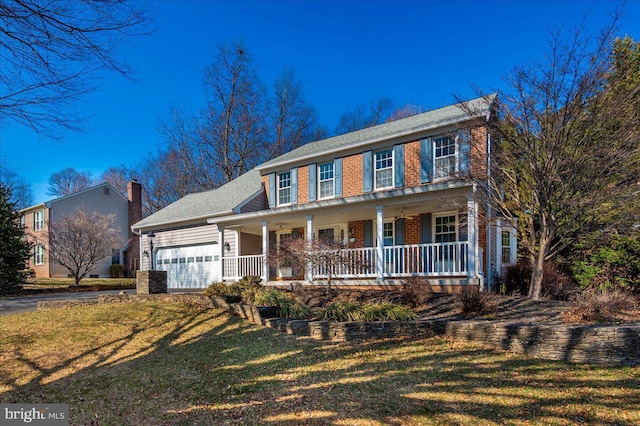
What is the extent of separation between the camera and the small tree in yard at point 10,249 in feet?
53.5

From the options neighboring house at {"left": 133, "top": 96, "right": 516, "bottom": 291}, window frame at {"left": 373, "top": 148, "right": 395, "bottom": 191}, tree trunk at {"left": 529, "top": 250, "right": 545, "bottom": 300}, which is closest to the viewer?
tree trunk at {"left": 529, "top": 250, "right": 545, "bottom": 300}

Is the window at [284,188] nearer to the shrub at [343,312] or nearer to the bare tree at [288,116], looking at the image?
the shrub at [343,312]

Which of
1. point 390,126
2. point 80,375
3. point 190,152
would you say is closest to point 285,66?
point 190,152

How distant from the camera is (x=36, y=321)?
8977mm

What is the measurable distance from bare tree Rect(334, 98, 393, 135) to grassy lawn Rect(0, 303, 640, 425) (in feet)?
82.5

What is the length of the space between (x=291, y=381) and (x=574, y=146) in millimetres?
8111

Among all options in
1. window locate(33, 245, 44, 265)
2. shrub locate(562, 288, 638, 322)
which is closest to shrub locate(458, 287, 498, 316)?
shrub locate(562, 288, 638, 322)

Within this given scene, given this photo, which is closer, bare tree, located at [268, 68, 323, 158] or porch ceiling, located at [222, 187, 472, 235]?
porch ceiling, located at [222, 187, 472, 235]

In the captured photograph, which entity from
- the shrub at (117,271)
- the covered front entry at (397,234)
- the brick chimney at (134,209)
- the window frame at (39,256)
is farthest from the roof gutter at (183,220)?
the window frame at (39,256)

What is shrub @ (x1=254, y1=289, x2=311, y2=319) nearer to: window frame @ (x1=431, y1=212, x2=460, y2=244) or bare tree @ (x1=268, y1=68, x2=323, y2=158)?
window frame @ (x1=431, y1=212, x2=460, y2=244)

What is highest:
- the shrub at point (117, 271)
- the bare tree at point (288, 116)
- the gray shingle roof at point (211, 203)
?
the bare tree at point (288, 116)

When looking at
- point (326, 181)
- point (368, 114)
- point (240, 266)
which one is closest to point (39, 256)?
point (240, 266)

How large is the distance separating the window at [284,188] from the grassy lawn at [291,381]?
7.96 meters

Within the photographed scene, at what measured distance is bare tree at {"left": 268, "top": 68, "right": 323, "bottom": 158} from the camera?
96.8 ft
